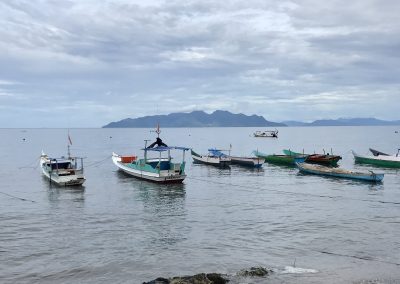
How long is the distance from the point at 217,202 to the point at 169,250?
17259 millimetres

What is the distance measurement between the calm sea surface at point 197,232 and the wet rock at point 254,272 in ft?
2.22

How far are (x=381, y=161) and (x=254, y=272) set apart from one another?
68.9 metres

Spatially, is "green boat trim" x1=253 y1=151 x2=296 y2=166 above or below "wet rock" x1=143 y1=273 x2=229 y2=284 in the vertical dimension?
above

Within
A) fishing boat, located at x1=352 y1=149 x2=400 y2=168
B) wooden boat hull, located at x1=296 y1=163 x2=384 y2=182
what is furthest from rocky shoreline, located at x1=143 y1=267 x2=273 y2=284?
fishing boat, located at x1=352 y1=149 x2=400 y2=168

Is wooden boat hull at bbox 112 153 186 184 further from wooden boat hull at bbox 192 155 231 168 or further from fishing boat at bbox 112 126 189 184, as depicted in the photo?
wooden boat hull at bbox 192 155 231 168

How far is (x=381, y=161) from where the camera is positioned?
8244 cm

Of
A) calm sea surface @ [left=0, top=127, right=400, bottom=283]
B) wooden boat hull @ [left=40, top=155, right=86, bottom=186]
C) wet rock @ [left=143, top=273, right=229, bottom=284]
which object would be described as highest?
wooden boat hull @ [left=40, top=155, right=86, bottom=186]

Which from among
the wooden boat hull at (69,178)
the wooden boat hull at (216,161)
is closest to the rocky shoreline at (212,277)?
the wooden boat hull at (69,178)

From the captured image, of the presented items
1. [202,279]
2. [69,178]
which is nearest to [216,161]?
[69,178]

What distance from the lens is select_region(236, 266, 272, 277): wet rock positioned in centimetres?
2158

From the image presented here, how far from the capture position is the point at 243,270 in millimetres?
22219

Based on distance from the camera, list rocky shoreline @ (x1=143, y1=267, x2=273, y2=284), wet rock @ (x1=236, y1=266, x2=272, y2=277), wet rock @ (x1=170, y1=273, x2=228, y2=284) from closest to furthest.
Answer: wet rock @ (x1=170, y1=273, x2=228, y2=284) < rocky shoreline @ (x1=143, y1=267, x2=273, y2=284) < wet rock @ (x1=236, y1=266, x2=272, y2=277)

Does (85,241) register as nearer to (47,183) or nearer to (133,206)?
(133,206)

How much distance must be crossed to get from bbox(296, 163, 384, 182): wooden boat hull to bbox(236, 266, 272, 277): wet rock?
39.3 meters
